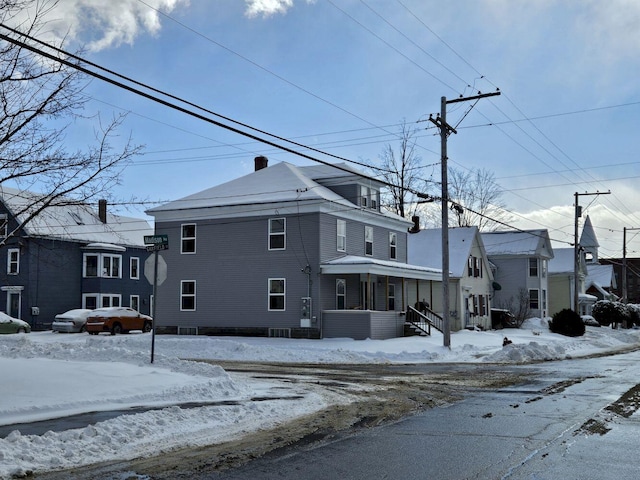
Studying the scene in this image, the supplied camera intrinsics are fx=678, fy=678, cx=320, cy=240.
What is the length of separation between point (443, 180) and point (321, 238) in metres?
8.02

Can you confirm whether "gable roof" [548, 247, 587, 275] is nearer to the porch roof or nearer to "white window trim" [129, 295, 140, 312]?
the porch roof

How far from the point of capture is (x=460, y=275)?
4431 cm

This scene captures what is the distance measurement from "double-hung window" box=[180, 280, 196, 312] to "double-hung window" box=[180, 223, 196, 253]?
1708 mm

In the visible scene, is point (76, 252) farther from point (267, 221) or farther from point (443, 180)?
point (443, 180)

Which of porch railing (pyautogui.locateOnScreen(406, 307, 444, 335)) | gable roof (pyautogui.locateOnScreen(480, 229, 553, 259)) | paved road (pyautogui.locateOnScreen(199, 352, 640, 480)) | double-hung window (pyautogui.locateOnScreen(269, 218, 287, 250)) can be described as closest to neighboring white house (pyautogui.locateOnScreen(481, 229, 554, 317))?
gable roof (pyautogui.locateOnScreen(480, 229, 553, 259))

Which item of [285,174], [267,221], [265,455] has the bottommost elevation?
[265,455]

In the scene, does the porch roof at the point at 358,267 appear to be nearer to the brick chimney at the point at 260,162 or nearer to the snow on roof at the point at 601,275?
the brick chimney at the point at 260,162

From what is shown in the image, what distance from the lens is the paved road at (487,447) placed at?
7.30 metres

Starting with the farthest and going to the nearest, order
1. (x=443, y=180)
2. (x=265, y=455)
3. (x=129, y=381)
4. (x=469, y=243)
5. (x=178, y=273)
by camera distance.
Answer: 1. (x=469, y=243)
2. (x=178, y=273)
3. (x=443, y=180)
4. (x=129, y=381)
5. (x=265, y=455)

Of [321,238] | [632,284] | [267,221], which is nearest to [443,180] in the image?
[321,238]

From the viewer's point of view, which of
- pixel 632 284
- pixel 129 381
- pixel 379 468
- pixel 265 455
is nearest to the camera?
pixel 379 468

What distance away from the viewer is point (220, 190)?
3728 cm

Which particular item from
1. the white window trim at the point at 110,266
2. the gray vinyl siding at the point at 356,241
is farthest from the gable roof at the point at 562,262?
the white window trim at the point at 110,266

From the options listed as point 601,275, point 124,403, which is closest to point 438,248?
point 124,403
